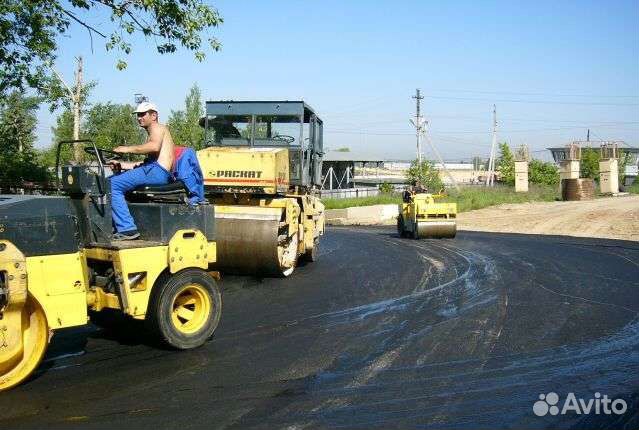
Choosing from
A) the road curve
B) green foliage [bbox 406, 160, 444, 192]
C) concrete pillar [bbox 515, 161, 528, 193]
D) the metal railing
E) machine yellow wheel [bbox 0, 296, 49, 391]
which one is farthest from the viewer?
green foliage [bbox 406, 160, 444, 192]

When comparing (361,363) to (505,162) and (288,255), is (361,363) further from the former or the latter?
(505,162)

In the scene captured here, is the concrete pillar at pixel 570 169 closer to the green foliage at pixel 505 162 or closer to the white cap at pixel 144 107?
the green foliage at pixel 505 162

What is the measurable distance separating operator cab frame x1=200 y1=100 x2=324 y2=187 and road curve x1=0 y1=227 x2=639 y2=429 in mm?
3060

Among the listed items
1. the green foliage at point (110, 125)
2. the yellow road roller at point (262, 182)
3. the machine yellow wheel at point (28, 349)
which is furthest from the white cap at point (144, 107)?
the green foliage at point (110, 125)

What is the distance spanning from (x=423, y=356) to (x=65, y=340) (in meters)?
3.37

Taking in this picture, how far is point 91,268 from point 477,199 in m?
31.5

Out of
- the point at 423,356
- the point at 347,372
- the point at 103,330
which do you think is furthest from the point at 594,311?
the point at 103,330

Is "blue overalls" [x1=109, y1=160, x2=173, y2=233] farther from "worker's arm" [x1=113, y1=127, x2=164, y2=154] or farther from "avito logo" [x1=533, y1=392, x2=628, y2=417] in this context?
"avito logo" [x1=533, y1=392, x2=628, y2=417]

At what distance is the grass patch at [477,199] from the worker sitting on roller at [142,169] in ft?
92.2

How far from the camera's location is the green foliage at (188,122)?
4000cm

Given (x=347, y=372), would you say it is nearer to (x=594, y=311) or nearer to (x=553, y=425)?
(x=553, y=425)

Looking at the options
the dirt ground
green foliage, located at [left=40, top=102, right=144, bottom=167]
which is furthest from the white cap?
green foliage, located at [left=40, top=102, right=144, bottom=167]

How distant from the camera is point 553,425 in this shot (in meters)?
4.14

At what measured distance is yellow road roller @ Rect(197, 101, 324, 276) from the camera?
396 inches
